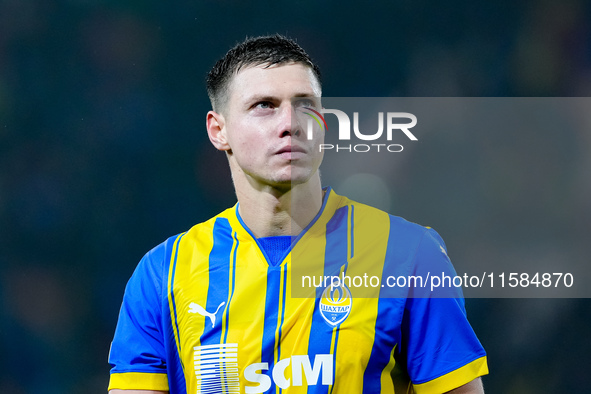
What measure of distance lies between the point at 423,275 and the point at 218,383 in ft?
2.04

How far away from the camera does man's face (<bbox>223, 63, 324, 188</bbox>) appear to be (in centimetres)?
194

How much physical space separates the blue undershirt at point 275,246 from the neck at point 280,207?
0.02 m

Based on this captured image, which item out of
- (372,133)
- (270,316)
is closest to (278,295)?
(270,316)

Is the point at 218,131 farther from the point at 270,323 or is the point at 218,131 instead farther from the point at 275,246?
the point at 270,323

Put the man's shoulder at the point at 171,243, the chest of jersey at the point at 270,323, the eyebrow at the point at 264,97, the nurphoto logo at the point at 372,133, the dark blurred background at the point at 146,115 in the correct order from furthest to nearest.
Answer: the dark blurred background at the point at 146,115, the nurphoto logo at the point at 372,133, the man's shoulder at the point at 171,243, the eyebrow at the point at 264,97, the chest of jersey at the point at 270,323

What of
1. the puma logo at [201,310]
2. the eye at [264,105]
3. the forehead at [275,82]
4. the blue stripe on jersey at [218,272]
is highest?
the forehead at [275,82]

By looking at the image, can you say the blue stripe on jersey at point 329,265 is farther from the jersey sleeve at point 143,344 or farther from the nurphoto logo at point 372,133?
the jersey sleeve at point 143,344

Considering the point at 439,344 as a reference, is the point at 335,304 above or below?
above

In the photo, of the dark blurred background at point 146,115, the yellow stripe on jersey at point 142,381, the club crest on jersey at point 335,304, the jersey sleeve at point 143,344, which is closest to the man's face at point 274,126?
the club crest on jersey at point 335,304

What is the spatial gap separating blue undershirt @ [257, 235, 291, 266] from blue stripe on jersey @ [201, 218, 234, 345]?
104mm

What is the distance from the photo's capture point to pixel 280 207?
2035 mm

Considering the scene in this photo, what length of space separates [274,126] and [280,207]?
9.4 inches

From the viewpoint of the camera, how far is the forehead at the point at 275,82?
1.99 meters

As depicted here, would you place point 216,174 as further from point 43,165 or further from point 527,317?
point 527,317
